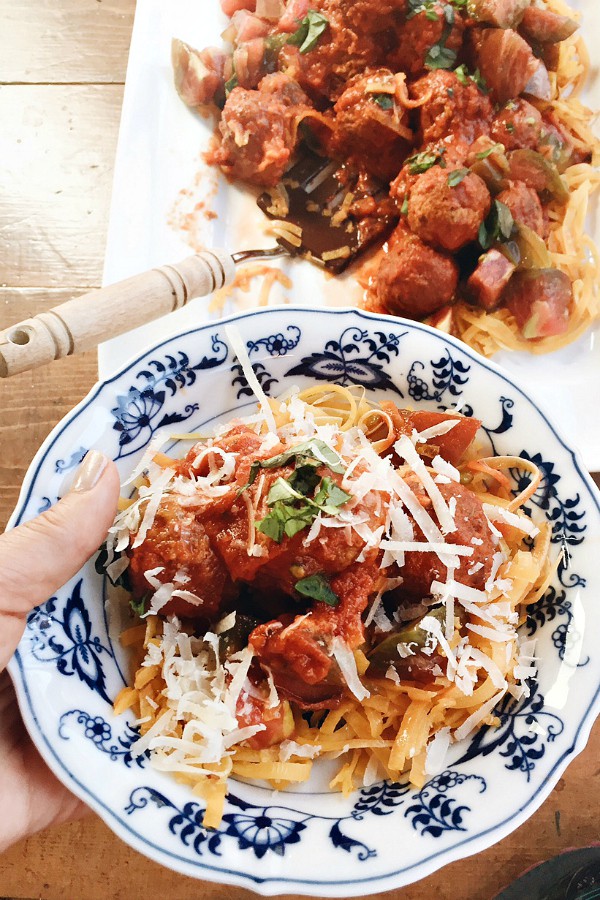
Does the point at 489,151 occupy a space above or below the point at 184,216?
above

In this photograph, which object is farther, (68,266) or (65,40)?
(65,40)

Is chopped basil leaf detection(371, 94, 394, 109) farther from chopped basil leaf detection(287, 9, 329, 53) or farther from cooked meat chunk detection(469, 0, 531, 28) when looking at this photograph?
cooked meat chunk detection(469, 0, 531, 28)

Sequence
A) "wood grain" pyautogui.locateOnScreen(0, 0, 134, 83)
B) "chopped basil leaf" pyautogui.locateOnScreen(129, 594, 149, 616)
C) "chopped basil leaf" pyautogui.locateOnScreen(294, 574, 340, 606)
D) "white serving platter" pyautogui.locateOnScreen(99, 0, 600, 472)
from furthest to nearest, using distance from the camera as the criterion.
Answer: "wood grain" pyautogui.locateOnScreen(0, 0, 134, 83), "white serving platter" pyautogui.locateOnScreen(99, 0, 600, 472), "chopped basil leaf" pyautogui.locateOnScreen(129, 594, 149, 616), "chopped basil leaf" pyautogui.locateOnScreen(294, 574, 340, 606)

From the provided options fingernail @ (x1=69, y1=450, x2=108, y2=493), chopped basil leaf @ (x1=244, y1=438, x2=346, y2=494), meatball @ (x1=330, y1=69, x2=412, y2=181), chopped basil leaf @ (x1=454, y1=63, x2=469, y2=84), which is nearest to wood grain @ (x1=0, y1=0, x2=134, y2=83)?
meatball @ (x1=330, y1=69, x2=412, y2=181)

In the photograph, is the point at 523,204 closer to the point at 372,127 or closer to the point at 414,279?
the point at 414,279

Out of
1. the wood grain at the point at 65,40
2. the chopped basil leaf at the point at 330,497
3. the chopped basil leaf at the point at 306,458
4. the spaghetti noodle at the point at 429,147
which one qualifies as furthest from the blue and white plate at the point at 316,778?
the wood grain at the point at 65,40

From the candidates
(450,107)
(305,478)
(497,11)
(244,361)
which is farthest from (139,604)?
(497,11)

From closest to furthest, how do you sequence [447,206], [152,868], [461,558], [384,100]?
[461,558] → [152,868] → [447,206] → [384,100]
